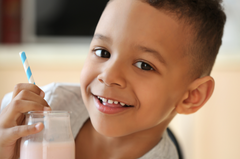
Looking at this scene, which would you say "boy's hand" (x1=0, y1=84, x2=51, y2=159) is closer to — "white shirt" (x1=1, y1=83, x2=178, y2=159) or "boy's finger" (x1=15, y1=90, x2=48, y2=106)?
"boy's finger" (x1=15, y1=90, x2=48, y2=106)

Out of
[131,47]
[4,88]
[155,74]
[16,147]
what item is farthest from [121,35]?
Answer: [4,88]

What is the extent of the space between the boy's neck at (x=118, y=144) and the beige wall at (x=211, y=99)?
0.65 m

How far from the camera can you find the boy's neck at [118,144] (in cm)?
107

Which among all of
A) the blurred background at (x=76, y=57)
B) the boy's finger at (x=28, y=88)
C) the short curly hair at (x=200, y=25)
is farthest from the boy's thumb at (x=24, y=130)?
the blurred background at (x=76, y=57)

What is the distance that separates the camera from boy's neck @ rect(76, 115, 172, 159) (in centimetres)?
107

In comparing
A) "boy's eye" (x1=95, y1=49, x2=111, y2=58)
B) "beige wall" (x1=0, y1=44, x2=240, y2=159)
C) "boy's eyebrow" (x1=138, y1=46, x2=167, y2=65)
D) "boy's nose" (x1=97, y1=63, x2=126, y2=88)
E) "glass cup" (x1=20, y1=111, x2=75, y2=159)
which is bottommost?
"beige wall" (x1=0, y1=44, x2=240, y2=159)

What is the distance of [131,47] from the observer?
0.84 meters

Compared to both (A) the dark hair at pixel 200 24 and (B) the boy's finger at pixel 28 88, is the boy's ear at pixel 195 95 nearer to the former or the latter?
(A) the dark hair at pixel 200 24

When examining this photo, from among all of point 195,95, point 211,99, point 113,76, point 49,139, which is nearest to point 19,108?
point 49,139

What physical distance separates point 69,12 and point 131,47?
180 centimetres

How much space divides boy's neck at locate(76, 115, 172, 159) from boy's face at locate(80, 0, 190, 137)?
0.15 m

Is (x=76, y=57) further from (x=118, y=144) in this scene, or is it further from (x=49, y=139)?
(x=49, y=139)

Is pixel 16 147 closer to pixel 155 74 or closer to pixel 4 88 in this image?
pixel 155 74

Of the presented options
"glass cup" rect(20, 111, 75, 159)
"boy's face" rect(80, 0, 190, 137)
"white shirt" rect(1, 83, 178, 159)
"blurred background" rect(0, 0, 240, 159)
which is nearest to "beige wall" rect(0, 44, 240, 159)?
"blurred background" rect(0, 0, 240, 159)
